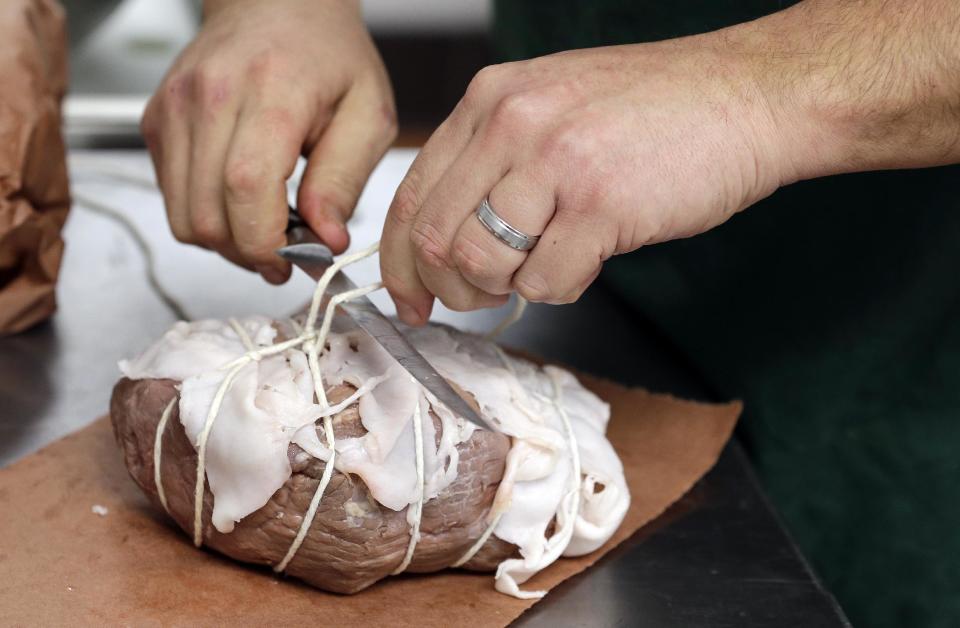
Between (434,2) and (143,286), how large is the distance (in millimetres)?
1280

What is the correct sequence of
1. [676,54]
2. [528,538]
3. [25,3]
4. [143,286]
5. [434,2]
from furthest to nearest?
1. [434,2]
2. [143,286]
3. [25,3]
4. [528,538]
5. [676,54]

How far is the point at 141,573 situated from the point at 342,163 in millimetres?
518

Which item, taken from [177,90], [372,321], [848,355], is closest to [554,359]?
[848,355]

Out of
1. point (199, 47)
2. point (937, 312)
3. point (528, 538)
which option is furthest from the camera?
point (199, 47)

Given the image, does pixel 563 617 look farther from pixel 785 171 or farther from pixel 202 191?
pixel 202 191

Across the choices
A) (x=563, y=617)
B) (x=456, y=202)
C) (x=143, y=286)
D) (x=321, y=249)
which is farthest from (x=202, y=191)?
(x=563, y=617)

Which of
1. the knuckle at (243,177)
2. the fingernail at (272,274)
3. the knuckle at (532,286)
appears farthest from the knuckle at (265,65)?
the knuckle at (532,286)

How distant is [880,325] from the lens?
1349 millimetres

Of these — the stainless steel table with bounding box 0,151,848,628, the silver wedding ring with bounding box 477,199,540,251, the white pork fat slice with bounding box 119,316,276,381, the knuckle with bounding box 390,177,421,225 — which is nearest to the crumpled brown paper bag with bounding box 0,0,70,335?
the stainless steel table with bounding box 0,151,848,628

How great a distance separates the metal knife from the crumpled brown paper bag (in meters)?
0.46

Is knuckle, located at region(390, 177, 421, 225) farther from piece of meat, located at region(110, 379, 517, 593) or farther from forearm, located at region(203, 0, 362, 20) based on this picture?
forearm, located at region(203, 0, 362, 20)

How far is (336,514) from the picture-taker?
1095 millimetres

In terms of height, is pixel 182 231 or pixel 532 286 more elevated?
pixel 532 286

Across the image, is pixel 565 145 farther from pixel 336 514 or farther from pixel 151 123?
pixel 151 123
